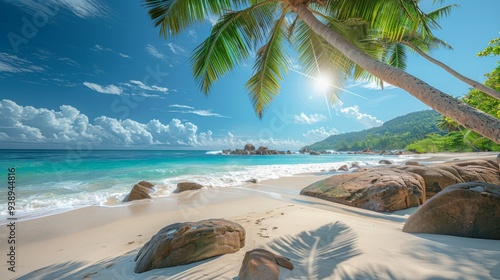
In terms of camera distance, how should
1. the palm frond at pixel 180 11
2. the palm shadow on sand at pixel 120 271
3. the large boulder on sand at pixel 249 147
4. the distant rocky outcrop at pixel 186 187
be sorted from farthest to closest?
1. the large boulder on sand at pixel 249 147
2. the distant rocky outcrop at pixel 186 187
3. the palm frond at pixel 180 11
4. the palm shadow on sand at pixel 120 271

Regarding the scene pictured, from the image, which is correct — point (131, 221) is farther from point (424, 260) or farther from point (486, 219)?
point (486, 219)

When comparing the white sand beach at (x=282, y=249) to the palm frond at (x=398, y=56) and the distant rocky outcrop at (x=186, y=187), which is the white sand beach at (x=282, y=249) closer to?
the distant rocky outcrop at (x=186, y=187)

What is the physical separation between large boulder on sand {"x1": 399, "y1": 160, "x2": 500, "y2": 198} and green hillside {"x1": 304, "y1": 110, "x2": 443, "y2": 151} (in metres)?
51.4

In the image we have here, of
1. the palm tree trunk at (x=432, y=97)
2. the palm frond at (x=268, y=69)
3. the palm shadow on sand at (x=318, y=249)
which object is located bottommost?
the palm shadow on sand at (x=318, y=249)

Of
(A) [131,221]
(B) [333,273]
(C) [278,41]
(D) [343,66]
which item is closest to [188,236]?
(B) [333,273]

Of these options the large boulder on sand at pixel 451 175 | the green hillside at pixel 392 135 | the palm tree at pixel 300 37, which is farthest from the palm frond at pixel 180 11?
the green hillside at pixel 392 135

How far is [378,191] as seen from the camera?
187 inches

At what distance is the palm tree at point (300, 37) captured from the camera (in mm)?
2580

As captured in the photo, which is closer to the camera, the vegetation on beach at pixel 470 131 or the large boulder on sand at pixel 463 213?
the large boulder on sand at pixel 463 213

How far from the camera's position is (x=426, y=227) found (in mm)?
2557

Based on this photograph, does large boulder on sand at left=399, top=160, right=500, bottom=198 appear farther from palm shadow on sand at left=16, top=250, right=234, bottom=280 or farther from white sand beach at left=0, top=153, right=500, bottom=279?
palm shadow on sand at left=16, top=250, right=234, bottom=280

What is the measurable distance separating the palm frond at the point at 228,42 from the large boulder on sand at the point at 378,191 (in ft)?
14.8

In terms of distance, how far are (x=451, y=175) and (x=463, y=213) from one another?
4.40 metres

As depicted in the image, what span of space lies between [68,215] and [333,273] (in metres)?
Answer: 6.08
